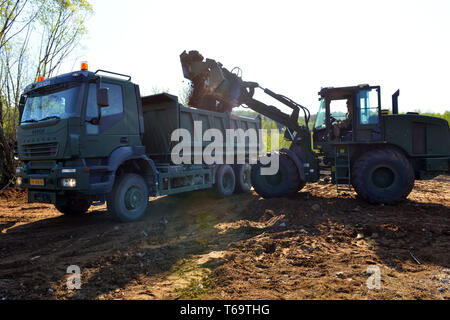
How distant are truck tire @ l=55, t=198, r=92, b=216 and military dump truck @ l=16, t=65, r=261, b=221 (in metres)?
0.02

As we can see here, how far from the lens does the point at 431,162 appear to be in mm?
7766

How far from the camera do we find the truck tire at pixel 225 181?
938cm

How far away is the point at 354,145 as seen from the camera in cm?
814

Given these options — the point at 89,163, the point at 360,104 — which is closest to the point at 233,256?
the point at 89,163

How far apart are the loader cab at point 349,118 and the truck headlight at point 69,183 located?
607 centimetres

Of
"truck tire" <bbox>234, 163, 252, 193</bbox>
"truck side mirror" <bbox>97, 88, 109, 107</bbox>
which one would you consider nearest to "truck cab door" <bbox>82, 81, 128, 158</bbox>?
"truck side mirror" <bbox>97, 88, 109, 107</bbox>

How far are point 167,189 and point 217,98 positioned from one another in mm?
→ 3276

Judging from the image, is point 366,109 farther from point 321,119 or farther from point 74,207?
point 74,207

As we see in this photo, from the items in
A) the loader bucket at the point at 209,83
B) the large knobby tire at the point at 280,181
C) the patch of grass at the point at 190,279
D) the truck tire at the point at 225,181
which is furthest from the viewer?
the truck tire at the point at 225,181

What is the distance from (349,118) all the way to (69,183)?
6.92 meters

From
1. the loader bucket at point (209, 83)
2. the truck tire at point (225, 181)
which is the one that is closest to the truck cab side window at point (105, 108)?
the loader bucket at point (209, 83)

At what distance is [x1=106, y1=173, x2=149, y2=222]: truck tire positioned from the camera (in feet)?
20.9

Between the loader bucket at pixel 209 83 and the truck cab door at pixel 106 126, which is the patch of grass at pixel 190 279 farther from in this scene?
the loader bucket at pixel 209 83
